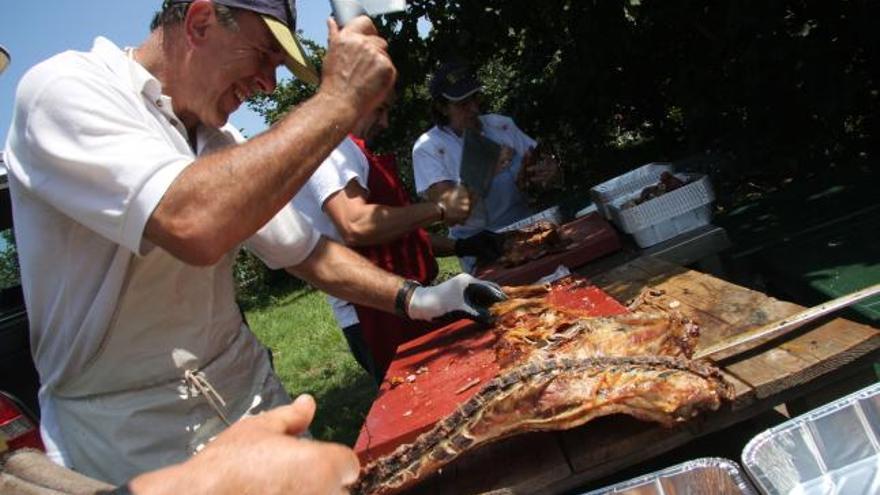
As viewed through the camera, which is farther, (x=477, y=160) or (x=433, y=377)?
(x=477, y=160)

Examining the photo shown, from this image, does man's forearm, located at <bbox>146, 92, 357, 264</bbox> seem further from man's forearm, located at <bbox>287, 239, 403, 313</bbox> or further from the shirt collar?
man's forearm, located at <bbox>287, 239, 403, 313</bbox>

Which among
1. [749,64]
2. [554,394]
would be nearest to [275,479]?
[554,394]

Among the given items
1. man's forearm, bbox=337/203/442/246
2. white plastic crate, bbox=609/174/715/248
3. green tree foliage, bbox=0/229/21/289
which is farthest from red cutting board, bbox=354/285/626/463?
green tree foliage, bbox=0/229/21/289

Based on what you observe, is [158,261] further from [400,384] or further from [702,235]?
[702,235]

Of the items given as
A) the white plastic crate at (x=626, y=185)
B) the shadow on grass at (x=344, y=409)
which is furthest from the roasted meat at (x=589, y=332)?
the shadow on grass at (x=344, y=409)

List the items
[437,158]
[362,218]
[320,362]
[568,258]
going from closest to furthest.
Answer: [362,218] < [568,258] < [437,158] < [320,362]

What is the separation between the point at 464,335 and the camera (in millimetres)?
3031

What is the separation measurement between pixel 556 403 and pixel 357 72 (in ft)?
3.52

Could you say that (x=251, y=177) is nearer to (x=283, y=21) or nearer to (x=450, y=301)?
(x=283, y=21)

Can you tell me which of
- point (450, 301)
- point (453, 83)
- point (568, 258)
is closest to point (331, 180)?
point (450, 301)

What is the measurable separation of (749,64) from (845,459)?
4.71 metres

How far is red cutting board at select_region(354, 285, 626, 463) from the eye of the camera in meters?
2.09

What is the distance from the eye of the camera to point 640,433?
6.04ft

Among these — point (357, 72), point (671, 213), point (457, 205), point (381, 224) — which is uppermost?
point (357, 72)
